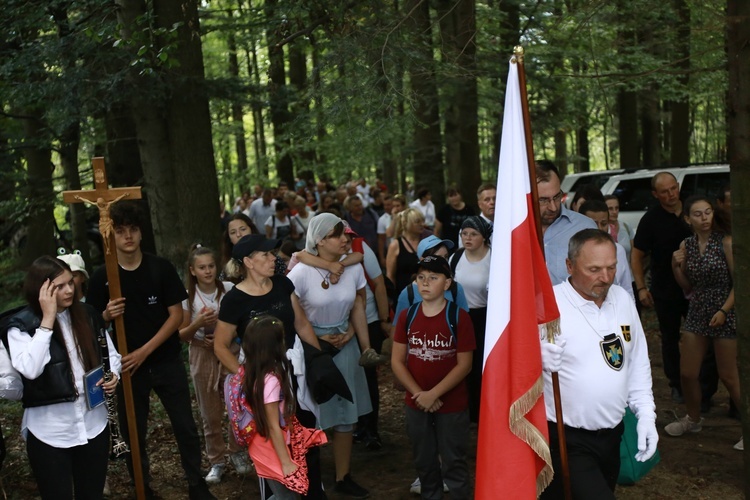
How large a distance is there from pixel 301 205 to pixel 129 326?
8924 mm

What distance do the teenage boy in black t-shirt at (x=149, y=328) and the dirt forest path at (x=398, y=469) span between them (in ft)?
1.93

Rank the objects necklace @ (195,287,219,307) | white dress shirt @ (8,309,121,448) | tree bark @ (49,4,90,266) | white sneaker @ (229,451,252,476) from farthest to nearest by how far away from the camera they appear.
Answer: tree bark @ (49,4,90,266), white sneaker @ (229,451,252,476), necklace @ (195,287,219,307), white dress shirt @ (8,309,121,448)

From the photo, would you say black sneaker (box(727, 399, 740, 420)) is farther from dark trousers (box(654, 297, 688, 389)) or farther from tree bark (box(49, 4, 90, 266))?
tree bark (box(49, 4, 90, 266))

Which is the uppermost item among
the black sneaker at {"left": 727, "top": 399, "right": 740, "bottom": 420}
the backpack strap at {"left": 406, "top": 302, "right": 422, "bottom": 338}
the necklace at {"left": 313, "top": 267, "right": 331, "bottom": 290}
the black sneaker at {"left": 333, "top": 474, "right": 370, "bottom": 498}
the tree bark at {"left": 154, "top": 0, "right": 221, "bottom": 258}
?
the tree bark at {"left": 154, "top": 0, "right": 221, "bottom": 258}

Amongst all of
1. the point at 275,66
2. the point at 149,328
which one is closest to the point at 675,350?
the point at 149,328

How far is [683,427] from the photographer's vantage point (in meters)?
7.26

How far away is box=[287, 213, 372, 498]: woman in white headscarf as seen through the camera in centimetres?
632

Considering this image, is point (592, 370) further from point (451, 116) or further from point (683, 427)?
point (451, 116)

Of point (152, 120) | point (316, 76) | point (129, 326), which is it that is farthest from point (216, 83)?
point (129, 326)

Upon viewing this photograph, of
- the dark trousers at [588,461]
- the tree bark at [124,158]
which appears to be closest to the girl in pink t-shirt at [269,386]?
the dark trousers at [588,461]

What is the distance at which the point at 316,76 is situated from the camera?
27.3ft

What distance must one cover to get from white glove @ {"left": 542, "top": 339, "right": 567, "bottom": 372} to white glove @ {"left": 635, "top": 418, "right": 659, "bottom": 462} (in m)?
0.56

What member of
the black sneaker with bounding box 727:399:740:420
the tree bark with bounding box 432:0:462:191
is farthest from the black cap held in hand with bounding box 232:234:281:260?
the tree bark with bounding box 432:0:462:191

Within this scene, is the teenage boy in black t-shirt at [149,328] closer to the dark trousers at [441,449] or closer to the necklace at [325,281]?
the necklace at [325,281]
